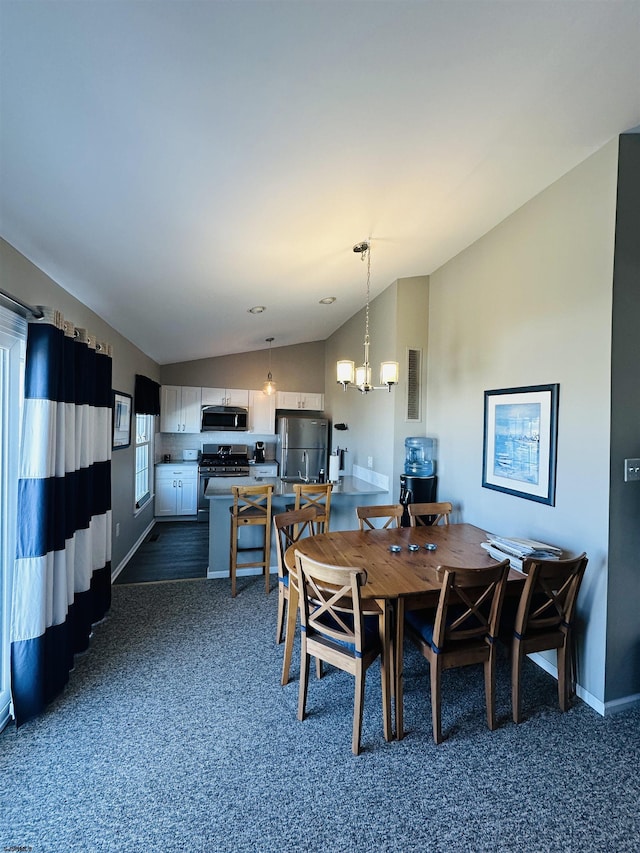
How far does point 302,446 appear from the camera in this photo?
19.3 ft

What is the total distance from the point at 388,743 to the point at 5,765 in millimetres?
1800

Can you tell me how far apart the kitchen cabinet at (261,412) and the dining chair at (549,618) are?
481 centimetres

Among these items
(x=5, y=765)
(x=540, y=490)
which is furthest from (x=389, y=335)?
(x=5, y=765)

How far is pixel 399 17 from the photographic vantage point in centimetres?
117

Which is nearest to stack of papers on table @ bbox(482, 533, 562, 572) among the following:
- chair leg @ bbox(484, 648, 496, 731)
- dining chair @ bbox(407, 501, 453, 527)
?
chair leg @ bbox(484, 648, 496, 731)

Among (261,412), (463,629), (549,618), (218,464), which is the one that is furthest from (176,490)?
(549,618)

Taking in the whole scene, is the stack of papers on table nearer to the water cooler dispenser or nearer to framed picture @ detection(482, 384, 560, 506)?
framed picture @ detection(482, 384, 560, 506)

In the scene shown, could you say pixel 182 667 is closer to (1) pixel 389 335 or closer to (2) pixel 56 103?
(2) pixel 56 103

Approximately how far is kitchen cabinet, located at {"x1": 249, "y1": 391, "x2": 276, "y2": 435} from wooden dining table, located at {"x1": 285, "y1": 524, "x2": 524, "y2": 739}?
3.74 meters

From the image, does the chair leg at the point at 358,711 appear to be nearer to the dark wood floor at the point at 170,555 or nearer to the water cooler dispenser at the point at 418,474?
the water cooler dispenser at the point at 418,474

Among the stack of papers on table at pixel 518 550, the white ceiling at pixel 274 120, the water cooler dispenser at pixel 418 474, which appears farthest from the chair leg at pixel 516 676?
the white ceiling at pixel 274 120

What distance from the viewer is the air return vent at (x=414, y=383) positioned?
392 cm

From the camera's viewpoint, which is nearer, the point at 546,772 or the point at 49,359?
the point at 546,772

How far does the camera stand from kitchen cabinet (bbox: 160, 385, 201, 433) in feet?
19.5
